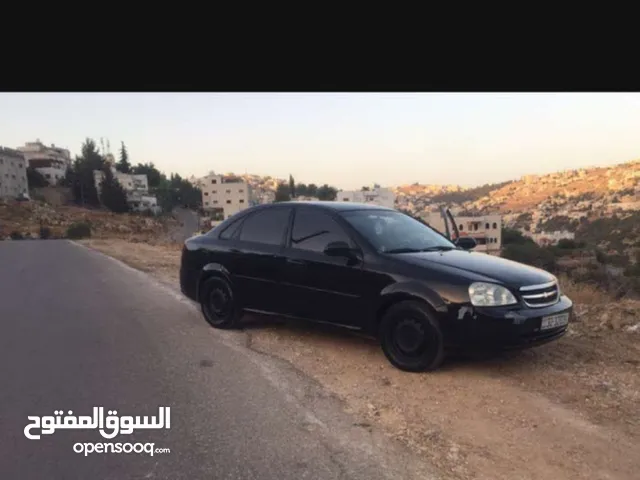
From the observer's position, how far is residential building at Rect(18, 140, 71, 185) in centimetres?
8481

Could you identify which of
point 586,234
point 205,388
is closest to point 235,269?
point 205,388

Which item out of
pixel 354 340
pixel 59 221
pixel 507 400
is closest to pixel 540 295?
pixel 507 400

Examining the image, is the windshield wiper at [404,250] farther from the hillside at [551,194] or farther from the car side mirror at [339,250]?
the hillside at [551,194]

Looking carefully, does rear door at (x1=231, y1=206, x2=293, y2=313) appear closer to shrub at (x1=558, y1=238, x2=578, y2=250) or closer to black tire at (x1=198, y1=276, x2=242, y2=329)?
black tire at (x1=198, y1=276, x2=242, y2=329)

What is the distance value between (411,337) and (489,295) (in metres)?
0.79

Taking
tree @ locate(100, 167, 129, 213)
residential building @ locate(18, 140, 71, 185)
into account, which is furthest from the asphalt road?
residential building @ locate(18, 140, 71, 185)

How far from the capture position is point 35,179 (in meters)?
80.2

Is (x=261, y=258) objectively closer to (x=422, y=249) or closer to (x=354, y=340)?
(x=354, y=340)

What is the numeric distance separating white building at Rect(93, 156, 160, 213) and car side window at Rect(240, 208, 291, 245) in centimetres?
7945

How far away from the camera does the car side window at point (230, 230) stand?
643 centimetres

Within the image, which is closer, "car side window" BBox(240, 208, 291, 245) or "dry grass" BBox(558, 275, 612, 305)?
"car side window" BBox(240, 208, 291, 245)

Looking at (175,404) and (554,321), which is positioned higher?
(554,321)

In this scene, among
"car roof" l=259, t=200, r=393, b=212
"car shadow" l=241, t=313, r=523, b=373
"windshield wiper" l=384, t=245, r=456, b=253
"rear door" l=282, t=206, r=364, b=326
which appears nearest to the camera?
"car shadow" l=241, t=313, r=523, b=373
